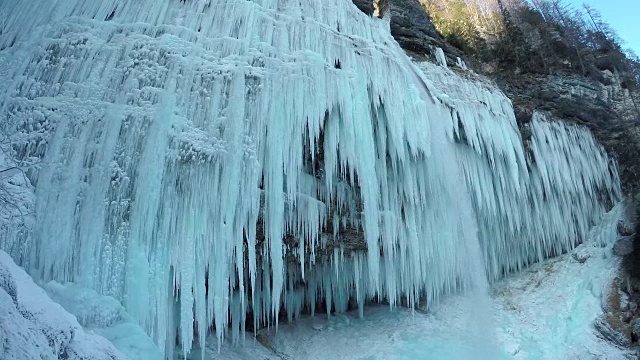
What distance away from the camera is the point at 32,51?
7.43 metres

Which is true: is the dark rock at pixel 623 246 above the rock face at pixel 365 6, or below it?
below

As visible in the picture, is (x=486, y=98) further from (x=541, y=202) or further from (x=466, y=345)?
(x=466, y=345)

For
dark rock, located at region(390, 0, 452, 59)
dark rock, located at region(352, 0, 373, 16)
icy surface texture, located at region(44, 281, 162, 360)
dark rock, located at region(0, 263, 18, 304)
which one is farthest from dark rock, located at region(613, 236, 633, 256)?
dark rock, located at region(0, 263, 18, 304)

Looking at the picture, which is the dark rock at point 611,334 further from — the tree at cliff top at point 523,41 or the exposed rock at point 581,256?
the tree at cliff top at point 523,41

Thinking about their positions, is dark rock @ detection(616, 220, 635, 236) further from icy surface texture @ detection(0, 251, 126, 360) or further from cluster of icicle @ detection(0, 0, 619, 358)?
icy surface texture @ detection(0, 251, 126, 360)

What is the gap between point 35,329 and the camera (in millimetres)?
4594

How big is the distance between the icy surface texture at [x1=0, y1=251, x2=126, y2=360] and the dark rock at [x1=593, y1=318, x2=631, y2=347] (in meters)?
7.98

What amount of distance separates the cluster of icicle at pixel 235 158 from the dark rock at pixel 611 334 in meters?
2.25

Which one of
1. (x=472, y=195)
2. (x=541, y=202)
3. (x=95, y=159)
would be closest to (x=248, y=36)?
(x=95, y=159)

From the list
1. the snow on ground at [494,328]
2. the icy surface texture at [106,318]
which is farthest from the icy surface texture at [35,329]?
the snow on ground at [494,328]

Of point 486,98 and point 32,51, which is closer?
point 32,51

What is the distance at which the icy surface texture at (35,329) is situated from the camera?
4.16m

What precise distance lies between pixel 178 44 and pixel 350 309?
5910 millimetres

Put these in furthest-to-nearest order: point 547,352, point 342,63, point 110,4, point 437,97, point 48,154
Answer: point 437,97, point 547,352, point 342,63, point 110,4, point 48,154
